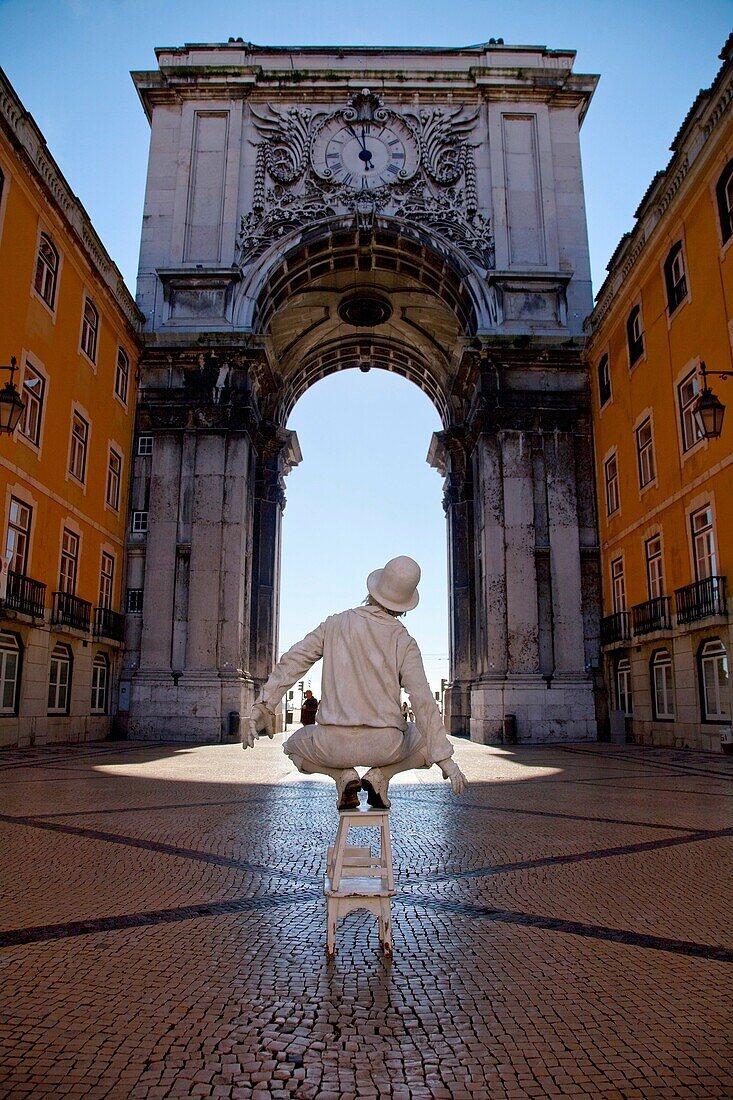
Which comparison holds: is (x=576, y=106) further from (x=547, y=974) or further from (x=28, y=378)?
(x=547, y=974)

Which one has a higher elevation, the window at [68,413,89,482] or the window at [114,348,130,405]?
the window at [114,348,130,405]

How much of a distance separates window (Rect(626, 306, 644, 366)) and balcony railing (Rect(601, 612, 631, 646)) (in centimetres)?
669

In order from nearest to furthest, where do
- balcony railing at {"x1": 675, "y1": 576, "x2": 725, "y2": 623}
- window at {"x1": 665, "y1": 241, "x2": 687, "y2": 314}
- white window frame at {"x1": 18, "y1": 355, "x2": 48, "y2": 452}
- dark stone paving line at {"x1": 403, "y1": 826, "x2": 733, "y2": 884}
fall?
dark stone paving line at {"x1": 403, "y1": 826, "x2": 733, "y2": 884}
balcony railing at {"x1": 675, "y1": 576, "x2": 725, "y2": 623}
white window frame at {"x1": 18, "y1": 355, "x2": 48, "y2": 452}
window at {"x1": 665, "y1": 241, "x2": 687, "y2": 314}

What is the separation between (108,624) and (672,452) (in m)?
15.1

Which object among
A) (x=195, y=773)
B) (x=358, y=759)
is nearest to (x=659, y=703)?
(x=195, y=773)

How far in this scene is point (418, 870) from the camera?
4988mm

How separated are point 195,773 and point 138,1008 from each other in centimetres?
918

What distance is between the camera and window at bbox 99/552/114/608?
21.0 meters

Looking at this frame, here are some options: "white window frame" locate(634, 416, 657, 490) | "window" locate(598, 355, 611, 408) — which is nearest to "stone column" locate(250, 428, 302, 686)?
"window" locate(598, 355, 611, 408)

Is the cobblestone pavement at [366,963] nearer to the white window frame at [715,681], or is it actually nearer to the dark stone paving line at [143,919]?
the dark stone paving line at [143,919]

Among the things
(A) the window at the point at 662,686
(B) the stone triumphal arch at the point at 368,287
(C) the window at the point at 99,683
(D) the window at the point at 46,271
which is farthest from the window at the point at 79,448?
(A) the window at the point at 662,686

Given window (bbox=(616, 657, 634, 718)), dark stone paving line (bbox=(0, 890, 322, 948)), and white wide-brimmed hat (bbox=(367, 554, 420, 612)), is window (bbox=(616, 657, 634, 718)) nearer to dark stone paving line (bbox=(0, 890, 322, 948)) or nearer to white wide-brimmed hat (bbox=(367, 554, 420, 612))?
dark stone paving line (bbox=(0, 890, 322, 948))

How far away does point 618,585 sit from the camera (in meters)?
21.1

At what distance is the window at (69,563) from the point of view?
60.5ft
